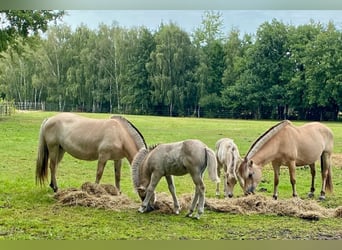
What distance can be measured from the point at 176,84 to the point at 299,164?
1.21 meters

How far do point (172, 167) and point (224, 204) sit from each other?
1.68 ft

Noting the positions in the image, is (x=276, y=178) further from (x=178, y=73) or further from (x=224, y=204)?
(x=178, y=73)

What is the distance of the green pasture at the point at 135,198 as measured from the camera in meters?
3.28

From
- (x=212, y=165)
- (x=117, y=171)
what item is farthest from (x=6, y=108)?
(x=212, y=165)

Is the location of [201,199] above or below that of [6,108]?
below

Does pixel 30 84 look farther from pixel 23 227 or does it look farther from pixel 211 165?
pixel 211 165

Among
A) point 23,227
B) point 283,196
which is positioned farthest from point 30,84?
point 283,196

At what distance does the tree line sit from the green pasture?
0.50 ft

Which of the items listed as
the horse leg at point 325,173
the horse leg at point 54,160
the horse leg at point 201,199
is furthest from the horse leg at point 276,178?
the horse leg at point 54,160

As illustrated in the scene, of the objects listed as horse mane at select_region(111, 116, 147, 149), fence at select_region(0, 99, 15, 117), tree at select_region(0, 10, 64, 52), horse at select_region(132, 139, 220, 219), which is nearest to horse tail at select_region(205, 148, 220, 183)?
horse at select_region(132, 139, 220, 219)

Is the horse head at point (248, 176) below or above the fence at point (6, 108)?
below

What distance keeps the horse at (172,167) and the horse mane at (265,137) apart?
49cm

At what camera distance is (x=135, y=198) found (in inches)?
145

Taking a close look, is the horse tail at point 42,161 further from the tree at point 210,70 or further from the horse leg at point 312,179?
the horse leg at point 312,179
